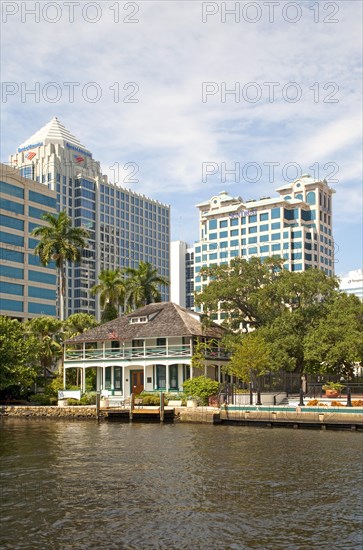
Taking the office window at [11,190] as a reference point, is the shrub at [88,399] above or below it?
below

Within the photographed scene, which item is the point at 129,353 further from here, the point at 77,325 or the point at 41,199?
the point at 41,199

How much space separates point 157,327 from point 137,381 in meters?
5.87

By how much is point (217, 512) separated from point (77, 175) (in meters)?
165


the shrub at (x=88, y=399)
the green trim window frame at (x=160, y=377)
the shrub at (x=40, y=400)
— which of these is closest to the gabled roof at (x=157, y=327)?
the green trim window frame at (x=160, y=377)

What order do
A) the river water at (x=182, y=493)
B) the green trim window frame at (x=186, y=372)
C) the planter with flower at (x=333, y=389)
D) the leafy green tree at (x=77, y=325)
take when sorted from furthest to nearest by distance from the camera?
the leafy green tree at (x=77, y=325), the green trim window frame at (x=186, y=372), the planter with flower at (x=333, y=389), the river water at (x=182, y=493)

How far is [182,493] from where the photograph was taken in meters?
23.2

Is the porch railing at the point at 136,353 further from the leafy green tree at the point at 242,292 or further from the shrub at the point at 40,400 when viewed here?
the shrub at the point at 40,400

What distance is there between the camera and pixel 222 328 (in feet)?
222

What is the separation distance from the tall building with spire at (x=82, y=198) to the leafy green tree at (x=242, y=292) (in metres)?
108

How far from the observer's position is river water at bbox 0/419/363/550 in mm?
17969

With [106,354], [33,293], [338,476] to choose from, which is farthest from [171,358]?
[33,293]

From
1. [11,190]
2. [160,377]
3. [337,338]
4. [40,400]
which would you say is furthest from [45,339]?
[11,190]

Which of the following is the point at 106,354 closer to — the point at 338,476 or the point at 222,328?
the point at 222,328

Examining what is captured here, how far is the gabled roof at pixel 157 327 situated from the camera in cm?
6200
